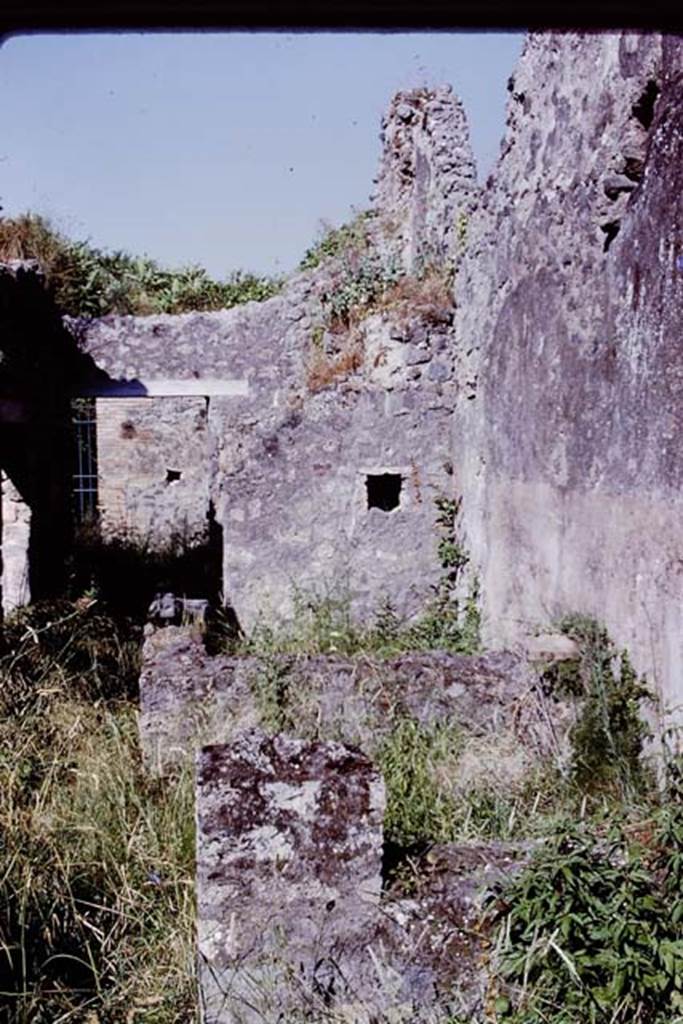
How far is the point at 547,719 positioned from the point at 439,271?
279 inches

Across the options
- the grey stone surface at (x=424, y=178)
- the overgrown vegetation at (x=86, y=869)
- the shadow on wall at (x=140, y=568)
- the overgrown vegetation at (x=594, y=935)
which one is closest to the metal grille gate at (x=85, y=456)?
the shadow on wall at (x=140, y=568)

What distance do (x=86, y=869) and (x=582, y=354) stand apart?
412cm

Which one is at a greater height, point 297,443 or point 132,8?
point 132,8

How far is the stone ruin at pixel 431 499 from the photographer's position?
308 centimetres

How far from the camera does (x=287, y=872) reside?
3094 mm

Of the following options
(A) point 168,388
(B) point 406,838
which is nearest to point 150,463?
(A) point 168,388

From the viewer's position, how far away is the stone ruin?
3.08 metres

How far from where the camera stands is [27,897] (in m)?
3.45

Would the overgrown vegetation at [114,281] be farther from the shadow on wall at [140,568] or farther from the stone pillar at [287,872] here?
the stone pillar at [287,872]

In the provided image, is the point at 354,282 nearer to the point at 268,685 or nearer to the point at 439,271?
the point at 439,271

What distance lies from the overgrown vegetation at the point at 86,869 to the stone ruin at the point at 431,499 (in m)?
0.31

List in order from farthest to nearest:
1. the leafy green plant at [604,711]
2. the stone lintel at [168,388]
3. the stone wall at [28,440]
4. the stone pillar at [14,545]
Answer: the stone lintel at [168,388], the stone pillar at [14,545], the stone wall at [28,440], the leafy green plant at [604,711]

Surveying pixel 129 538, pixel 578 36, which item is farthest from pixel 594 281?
pixel 129 538

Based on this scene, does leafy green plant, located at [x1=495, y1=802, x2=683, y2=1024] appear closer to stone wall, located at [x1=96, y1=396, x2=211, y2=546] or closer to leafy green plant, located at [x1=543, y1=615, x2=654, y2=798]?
leafy green plant, located at [x1=543, y1=615, x2=654, y2=798]
